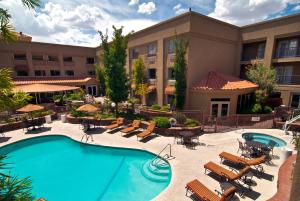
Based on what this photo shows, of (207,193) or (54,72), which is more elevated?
(54,72)

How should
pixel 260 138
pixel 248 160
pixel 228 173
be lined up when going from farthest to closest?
pixel 260 138, pixel 248 160, pixel 228 173

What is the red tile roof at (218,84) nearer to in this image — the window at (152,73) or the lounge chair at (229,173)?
the window at (152,73)

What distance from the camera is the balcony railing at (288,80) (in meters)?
22.4

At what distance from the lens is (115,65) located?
20.0 m

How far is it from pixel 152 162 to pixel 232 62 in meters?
22.0

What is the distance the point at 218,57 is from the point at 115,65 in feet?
48.0

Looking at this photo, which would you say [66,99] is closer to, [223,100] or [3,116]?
[3,116]

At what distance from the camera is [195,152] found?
12453 millimetres

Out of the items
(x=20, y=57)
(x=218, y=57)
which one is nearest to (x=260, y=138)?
(x=218, y=57)

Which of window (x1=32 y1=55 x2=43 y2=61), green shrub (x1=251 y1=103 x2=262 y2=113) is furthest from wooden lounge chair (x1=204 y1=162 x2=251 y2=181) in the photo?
window (x1=32 y1=55 x2=43 y2=61)

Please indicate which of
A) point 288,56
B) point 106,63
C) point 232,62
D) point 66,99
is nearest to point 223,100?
point 232,62

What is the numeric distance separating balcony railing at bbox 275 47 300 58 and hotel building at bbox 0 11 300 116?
90mm

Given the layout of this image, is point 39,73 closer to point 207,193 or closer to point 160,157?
point 160,157

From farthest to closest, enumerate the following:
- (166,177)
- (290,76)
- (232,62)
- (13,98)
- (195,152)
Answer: (232,62) < (290,76) < (195,152) < (166,177) < (13,98)
